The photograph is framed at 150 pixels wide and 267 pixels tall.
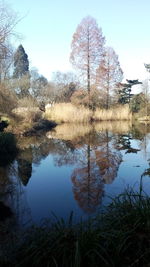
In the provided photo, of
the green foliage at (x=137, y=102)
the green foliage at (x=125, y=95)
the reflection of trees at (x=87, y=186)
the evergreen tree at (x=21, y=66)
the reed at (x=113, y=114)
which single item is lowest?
the reflection of trees at (x=87, y=186)

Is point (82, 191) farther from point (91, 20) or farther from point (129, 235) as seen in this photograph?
point (91, 20)

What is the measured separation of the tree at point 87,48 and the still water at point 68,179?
1585cm

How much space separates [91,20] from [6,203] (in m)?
24.1

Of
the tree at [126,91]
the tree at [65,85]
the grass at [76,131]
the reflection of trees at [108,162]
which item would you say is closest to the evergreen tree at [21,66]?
the tree at [65,85]

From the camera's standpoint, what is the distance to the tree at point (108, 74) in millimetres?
27438

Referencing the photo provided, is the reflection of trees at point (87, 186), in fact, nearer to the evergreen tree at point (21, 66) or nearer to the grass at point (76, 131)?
the grass at point (76, 131)

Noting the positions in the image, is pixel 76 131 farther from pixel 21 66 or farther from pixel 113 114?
pixel 21 66

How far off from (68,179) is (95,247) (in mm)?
4496

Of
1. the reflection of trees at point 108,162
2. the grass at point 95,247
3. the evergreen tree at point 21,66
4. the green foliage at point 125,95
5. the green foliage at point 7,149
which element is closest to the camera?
the grass at point 95,247

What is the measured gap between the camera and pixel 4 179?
720 centimetres

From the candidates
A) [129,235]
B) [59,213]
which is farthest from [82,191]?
[129,235]

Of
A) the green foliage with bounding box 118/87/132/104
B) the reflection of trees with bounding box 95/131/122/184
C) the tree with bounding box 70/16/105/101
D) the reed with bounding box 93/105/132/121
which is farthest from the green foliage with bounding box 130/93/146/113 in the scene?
the reflection of trees with bounding box 95/131/122/184

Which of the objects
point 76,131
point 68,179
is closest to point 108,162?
point 68,179

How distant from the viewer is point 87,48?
25.9 metres
